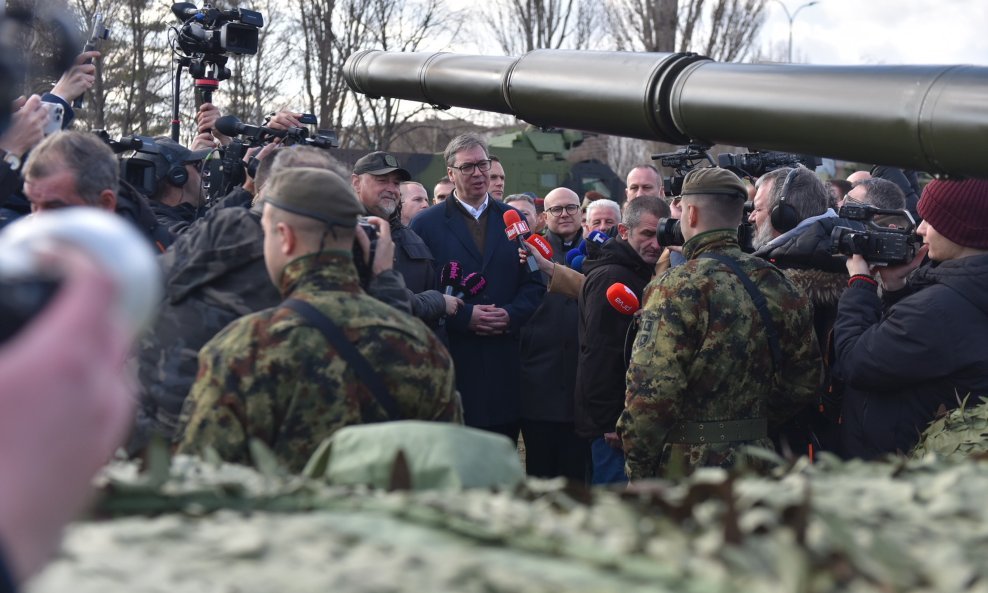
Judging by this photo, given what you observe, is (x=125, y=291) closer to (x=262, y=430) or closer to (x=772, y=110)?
(x=262, y=430)

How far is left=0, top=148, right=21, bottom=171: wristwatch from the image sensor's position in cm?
484

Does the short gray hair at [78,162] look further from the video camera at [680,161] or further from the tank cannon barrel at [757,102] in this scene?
the video camera at [680,161]

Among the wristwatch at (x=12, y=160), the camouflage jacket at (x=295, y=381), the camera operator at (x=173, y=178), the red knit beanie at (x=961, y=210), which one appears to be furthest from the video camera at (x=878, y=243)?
the wristwatch at (x=12, y=160)

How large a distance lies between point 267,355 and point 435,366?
50 cm

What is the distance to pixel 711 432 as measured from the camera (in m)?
4.61

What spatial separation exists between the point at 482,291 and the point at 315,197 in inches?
128

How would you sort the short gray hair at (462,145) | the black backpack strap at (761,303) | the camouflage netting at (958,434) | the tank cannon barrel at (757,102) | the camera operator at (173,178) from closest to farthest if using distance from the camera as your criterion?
the tank cannon barrel at (757,102) → the camouflage netting at (958,434) → the black backpack strap at (761,303) → the camera operator at (173,178) → the short gray hair at (462,145)

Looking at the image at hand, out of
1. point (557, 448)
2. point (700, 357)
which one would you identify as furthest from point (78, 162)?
point (557, 448)

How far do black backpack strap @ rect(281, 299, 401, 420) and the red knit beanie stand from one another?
8.37ft

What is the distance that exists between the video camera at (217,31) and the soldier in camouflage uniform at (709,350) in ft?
8.96

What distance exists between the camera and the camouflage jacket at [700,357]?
4.53 meters

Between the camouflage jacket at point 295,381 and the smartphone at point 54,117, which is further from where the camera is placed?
the smartphone at point 54,117

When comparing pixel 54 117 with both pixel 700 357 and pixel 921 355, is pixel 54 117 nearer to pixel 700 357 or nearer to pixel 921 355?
pixel 700 357

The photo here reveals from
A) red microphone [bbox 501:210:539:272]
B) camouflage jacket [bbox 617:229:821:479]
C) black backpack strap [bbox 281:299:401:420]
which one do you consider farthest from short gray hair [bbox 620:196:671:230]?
black backpack strap [bbox 281:299:401:420]
